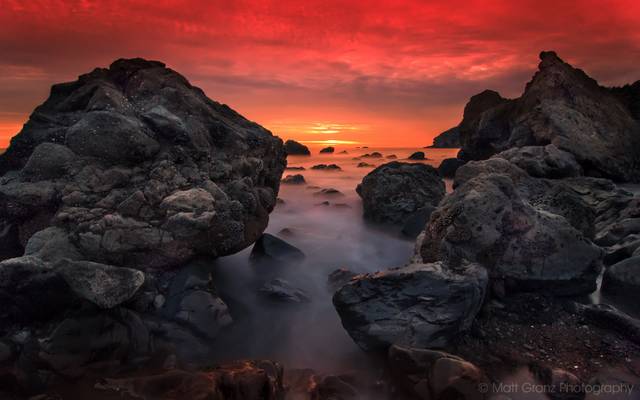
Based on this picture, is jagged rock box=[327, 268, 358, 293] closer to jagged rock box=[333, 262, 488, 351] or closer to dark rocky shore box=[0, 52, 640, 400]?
dark rocky shore box=[0, 52, 640, 400]

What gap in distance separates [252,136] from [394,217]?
278 inches

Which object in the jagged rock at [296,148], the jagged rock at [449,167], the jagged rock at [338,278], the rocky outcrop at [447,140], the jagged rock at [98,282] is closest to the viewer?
the jagged rock at [98,282]

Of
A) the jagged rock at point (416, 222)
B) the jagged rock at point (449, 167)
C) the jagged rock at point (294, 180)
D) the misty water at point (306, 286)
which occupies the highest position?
the jagged rock at point (449, 167)

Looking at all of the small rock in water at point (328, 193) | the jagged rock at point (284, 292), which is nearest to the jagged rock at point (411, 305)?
the jagged rock at point (284, 292)

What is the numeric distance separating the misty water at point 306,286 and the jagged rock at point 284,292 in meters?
0.13

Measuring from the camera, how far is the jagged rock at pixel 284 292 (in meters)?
8.07


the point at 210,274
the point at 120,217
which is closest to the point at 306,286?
the point at 210,274

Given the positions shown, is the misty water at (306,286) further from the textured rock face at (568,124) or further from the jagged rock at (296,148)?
the jagged rock at (296,148)

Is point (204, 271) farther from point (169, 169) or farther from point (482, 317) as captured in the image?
point (482, 317)

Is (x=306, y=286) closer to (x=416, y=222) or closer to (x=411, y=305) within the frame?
(x=411, y=305)

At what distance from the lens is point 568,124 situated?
2331 cm

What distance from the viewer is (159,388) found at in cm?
493

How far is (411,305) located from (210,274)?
3917mm

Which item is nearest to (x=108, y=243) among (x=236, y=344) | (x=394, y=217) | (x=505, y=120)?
(x=236, y=344)
